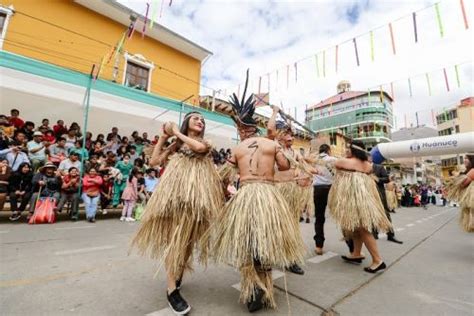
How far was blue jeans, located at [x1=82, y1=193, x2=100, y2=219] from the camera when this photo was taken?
5602mm

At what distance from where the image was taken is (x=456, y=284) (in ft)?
8.80

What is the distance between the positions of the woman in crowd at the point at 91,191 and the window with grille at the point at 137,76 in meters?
6.34

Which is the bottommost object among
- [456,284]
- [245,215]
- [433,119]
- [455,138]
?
[456,284]

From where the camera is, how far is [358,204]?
297 centimetres

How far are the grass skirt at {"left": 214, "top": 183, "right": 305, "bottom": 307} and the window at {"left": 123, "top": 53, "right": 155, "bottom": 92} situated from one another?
10648 mm

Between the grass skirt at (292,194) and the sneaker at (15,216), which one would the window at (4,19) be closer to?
the sneaker at (15,216)

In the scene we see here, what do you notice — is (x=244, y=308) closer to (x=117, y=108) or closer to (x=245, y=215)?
(x=245, y=215)

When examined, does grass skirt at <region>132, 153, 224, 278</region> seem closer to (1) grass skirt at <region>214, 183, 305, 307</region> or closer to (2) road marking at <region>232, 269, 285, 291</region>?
(1) grass skirt at <region>214, 183, 305, 307</region>

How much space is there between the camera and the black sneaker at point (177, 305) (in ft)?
5.85

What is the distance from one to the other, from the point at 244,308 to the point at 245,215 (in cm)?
74

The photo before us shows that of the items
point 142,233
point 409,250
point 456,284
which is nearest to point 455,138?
point 409,250

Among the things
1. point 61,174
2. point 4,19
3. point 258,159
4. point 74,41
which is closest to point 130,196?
point 61,174

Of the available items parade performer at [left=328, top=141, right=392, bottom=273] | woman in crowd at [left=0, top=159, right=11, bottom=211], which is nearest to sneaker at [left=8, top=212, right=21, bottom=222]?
woman in crowd at [left=0, top=159, right=11, bottom=211]

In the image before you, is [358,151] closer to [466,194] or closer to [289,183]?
[289,183]
